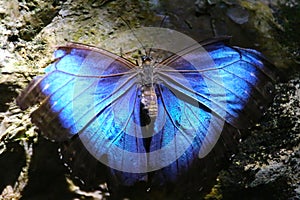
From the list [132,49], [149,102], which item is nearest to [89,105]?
[149,102]

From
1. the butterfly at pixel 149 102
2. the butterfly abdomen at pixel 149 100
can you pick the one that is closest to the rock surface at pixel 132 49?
the butterfly at pixel 149 102

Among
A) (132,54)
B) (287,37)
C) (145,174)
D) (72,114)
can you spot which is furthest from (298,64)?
(72,114)

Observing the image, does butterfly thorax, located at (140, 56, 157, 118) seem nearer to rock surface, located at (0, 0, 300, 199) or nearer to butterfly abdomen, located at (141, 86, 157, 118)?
butterfly abdomen, located at (141, 86, 157, 118)

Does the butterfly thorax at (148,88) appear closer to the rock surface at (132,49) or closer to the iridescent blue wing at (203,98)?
the iridescent blue wing at (203,98)

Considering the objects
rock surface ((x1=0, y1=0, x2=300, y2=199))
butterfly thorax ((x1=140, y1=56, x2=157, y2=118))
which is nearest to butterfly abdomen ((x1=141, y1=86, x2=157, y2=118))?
butterfly thorax ((x1=140, y1=56, x2=157, y2=118))

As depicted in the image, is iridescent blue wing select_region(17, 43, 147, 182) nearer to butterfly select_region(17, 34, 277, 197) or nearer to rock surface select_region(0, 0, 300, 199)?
butterfly select_region(17, 34, 277, 197)

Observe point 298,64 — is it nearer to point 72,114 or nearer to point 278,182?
point 278,182

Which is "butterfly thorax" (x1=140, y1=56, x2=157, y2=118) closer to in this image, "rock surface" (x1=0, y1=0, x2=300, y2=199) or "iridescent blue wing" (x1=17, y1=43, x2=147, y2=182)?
"iridescent blue wing" (x1=17, y1=43, x2=147, y2=182)
